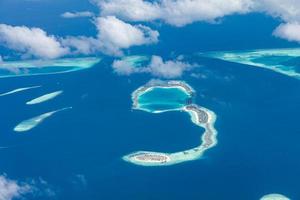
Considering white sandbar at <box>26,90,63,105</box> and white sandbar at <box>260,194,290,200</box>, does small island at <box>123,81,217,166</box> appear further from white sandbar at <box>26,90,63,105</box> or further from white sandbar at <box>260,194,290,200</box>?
white sandbar at <box>26,90,63,105</box>

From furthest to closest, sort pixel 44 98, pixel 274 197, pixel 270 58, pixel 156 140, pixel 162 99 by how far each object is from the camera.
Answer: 1. pixel 270 58
2. pixel 44 98
3. pixel 162 99
4. pixel 156 140
5. pixel 274 197

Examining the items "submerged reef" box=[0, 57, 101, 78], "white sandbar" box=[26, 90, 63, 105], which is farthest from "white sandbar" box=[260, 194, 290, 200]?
"submerged reef" box=[0, 57, 101, 78]

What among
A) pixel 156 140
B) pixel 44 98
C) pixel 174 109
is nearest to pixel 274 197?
pixel 156 140

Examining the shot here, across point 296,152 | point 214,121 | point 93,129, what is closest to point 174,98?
point 214,121

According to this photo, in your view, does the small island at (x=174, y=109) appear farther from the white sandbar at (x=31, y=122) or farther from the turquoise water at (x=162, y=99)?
the white sandbar at (x=31, y=122)

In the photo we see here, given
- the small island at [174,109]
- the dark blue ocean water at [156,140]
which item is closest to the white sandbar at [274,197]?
the dark blue ocean water at [156,140]

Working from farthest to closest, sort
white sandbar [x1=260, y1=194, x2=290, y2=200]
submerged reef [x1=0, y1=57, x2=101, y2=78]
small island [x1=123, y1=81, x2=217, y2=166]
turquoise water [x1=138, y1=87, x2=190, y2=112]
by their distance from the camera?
submerged reef [x1=0, y1=57, x2=101, y2=78]
turquoise water [x1=138, y1=87, x2=190, y2=112]
small island [x1=123, y1=81, x2=217, y2=166]
white sandbar [x1=260, y1=194, x2=290, y2=200]

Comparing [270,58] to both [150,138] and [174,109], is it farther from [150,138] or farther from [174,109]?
[150,138]

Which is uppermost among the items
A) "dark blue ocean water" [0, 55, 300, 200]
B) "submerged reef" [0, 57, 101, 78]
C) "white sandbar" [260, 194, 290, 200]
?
"submerged reef" [0, 57, 101, 78]
